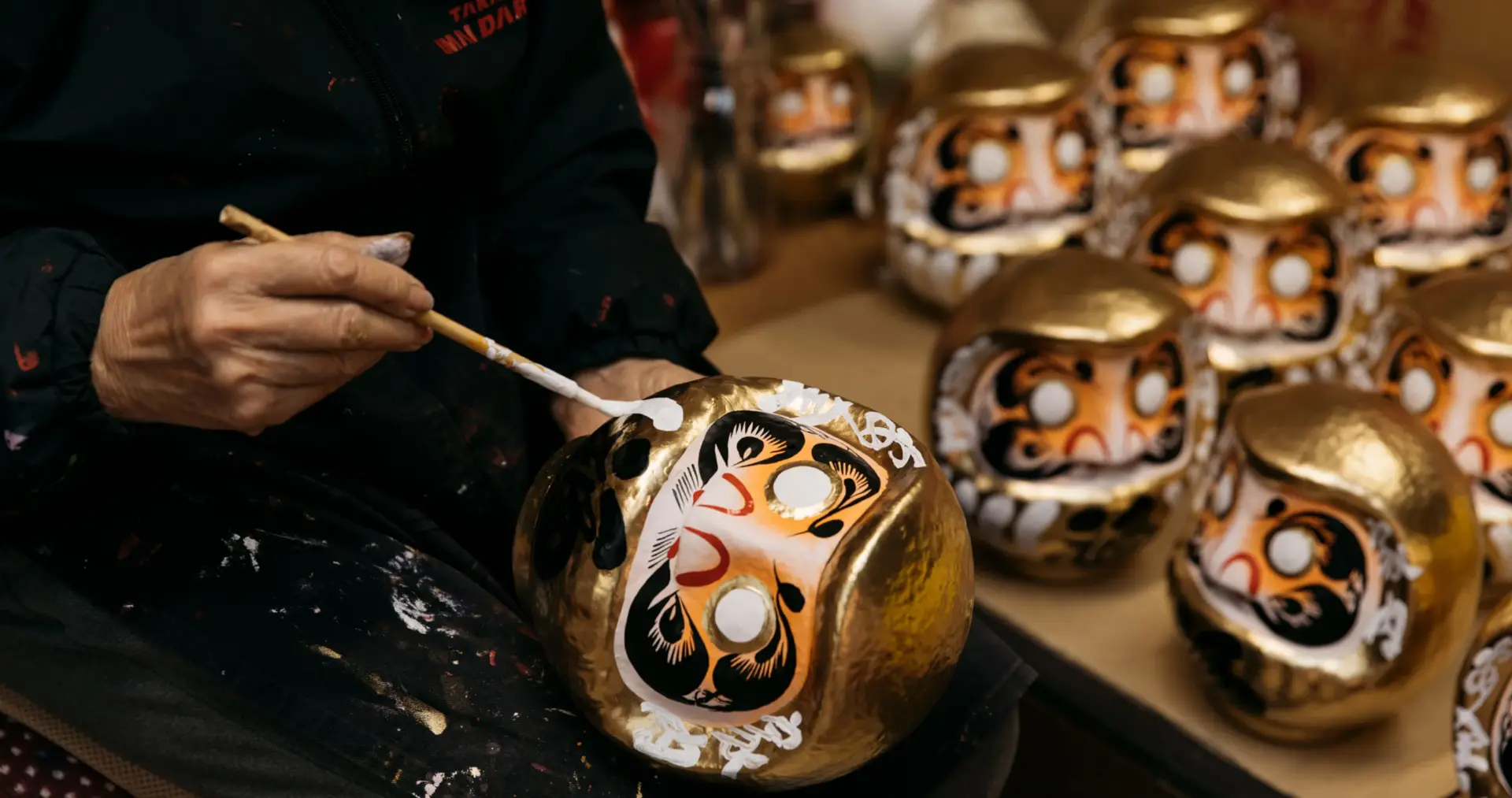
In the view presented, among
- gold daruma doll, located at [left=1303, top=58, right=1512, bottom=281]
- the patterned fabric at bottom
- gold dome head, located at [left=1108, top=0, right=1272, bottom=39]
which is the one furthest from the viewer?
gold dome head, located at [left=1108, top=0, right=1272, bottom=39]

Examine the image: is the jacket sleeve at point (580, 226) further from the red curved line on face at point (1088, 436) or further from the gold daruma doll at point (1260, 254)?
the gold daruma doll at point (1260, 254)

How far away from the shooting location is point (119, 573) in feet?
2.13

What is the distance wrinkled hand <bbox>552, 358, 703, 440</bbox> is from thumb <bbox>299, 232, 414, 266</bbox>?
0.67 feet

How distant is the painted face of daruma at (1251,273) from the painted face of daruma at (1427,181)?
18 cm

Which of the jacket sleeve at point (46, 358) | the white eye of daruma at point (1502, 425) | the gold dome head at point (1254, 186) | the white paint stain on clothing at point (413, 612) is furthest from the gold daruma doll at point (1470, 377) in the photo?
the jacket sleeve at point (46, 358)

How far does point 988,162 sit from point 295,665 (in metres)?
0.84

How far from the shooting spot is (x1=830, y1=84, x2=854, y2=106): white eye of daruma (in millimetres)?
1604

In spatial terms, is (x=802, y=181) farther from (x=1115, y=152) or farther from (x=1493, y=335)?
(x=1493, y=335)

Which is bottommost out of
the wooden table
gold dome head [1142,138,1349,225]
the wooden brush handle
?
the wooden table

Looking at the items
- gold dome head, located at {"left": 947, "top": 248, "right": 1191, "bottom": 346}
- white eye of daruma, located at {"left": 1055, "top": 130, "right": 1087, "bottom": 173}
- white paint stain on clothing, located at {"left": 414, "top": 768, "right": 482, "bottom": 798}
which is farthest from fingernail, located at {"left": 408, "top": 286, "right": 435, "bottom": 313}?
white eye of daruma, located at {"left": 1055, "top": 130, "right": 1087, "bottom": 173}

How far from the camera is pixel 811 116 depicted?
5.30ft

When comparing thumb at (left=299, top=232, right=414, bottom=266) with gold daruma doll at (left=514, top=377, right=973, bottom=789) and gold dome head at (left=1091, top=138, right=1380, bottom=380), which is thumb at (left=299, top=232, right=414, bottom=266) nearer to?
gold daruma doll at (left=514, top=377, right=973, bottom=789)

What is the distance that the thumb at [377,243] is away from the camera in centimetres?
57

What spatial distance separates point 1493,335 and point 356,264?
2.44 ft
